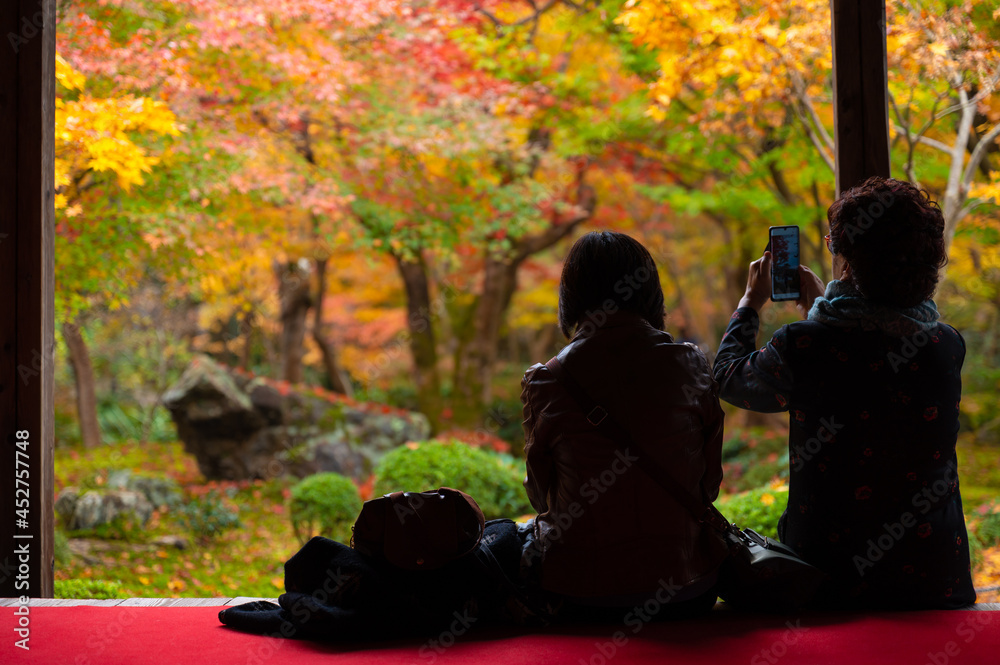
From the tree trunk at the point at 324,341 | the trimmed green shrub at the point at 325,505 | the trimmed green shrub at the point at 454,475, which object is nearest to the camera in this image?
the trimmed green shrub at the point at 454,475

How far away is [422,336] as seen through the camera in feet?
30.1

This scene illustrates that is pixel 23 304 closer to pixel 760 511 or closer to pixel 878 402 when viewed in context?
pixel 878 402

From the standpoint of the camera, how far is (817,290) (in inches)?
91.5

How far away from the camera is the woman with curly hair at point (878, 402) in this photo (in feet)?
6.55

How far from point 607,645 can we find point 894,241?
4.37ft

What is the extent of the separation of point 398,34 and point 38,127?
4.44 metres

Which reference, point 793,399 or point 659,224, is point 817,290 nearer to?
point 793,399

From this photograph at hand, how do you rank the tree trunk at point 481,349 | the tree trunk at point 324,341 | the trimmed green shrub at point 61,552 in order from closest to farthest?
the trimmed green shrub at point 61,552 < the tree trunk at point 481,349 < the tree trunk at point 324,341

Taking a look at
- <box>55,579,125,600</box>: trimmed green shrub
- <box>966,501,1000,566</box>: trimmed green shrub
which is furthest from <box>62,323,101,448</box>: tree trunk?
<box>966,501,1000,566</box>: trimmed green shrub

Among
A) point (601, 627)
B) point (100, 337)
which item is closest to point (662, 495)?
point (601, 627)

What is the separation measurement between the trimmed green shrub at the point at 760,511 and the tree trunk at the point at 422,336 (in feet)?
18.9

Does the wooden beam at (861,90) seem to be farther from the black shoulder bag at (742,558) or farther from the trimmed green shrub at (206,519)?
the trimmed green shrub at (206,519)

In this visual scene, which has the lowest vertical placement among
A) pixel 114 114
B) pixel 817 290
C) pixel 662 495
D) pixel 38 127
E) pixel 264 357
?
pixel 264 357

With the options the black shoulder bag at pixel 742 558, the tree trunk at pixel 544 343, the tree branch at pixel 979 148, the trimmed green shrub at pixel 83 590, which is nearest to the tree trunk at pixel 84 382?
the trimmed green shrub at pixel 83 590
